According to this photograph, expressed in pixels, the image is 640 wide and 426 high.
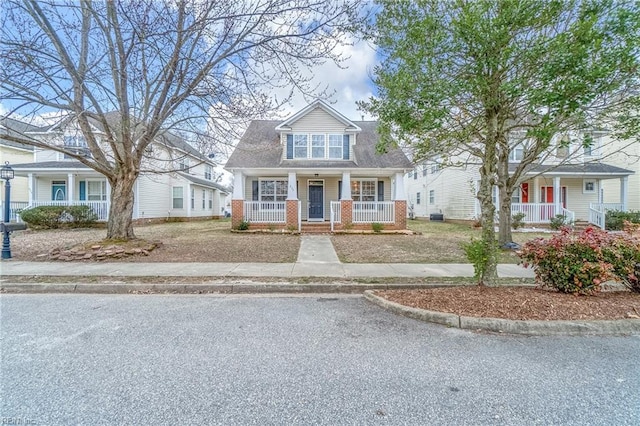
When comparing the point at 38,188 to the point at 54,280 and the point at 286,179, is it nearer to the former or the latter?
the point at 286,179

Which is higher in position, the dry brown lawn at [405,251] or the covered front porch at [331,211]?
the covered front porch at [331,211]

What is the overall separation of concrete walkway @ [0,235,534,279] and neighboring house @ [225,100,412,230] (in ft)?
25.5

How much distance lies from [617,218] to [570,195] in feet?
11.3

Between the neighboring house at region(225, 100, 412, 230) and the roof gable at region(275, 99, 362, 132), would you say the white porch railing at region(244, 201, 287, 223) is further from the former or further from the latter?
the roof gable at region(275, 99, 362, 132)

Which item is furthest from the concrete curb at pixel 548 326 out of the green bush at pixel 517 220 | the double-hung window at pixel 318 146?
the green bush at pixel 517 220

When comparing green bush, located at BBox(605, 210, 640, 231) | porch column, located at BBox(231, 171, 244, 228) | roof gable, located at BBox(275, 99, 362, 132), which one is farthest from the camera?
roof gable, located at BBox(275, 99, 362, 132)

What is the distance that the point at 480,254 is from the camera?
16.4 feet

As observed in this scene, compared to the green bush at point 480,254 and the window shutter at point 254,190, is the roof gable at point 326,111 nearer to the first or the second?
the window shutter at point 254,190

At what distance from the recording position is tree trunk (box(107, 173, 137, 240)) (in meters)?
10.0

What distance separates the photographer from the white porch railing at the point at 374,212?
1596 cm

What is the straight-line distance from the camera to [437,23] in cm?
509

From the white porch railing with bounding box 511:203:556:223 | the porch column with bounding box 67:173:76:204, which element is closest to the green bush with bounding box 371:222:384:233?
the white porch railing with bounding box 511:203:556:223

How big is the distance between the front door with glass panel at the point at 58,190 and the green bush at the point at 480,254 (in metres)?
24.0

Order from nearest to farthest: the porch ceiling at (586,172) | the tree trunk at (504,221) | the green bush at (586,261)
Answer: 1. the green bush at (586,261)
2. the tree trunk at (504,221)
3. the porch ceiling at (586,172)
